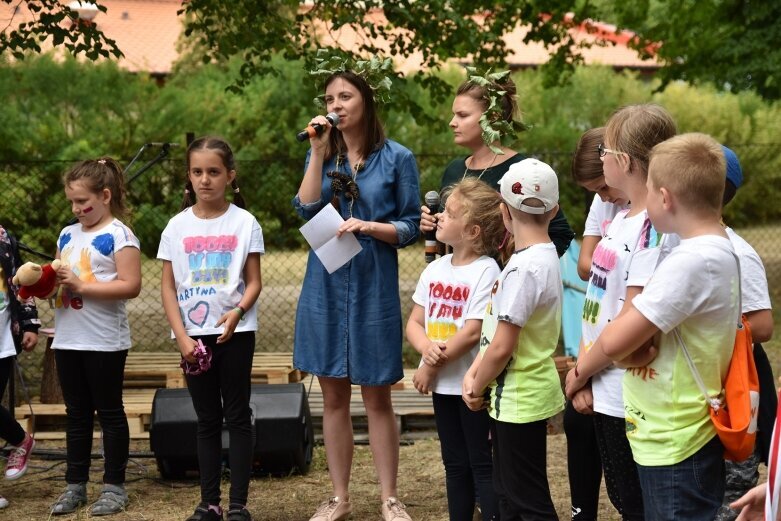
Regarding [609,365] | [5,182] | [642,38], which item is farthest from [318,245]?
[642,38]

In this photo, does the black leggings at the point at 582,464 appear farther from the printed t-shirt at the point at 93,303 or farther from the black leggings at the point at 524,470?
the printed t-shirt at the point at 93,303

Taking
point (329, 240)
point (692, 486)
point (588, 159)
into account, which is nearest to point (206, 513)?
point (329, 240)

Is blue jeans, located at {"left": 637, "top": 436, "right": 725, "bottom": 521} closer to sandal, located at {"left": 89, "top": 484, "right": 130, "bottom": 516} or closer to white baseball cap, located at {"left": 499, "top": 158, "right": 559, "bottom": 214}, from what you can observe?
white baseball cap, located at {"left": 499, "top": 158, "right": 559, "bottom": 214}

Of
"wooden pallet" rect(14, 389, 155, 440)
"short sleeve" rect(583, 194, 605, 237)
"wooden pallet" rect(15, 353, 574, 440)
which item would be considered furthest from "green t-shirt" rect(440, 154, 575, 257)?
"wooden pallet" rect(14, 389, 155, 440)

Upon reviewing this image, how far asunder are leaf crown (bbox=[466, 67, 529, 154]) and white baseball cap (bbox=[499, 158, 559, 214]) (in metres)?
0.71

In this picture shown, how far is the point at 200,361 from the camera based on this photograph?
14.3ft

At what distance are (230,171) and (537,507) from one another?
2.07 m

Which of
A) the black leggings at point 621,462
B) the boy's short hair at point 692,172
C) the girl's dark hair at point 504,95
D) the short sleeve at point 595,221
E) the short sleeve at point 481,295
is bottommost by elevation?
the black leggings at point 621,462

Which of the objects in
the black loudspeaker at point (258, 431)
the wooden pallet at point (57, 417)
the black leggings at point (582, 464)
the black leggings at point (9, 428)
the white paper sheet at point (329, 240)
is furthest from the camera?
the wooden pallet at point (57, 417)

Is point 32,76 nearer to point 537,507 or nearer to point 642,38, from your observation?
point 642,38

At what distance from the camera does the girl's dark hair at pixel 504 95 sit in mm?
4199

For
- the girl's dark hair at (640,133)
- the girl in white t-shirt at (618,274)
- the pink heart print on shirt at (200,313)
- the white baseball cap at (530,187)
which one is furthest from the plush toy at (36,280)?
the girl's dark hair at (640,133)

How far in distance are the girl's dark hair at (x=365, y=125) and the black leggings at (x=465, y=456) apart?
116 cm

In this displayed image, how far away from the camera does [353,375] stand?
432cm
